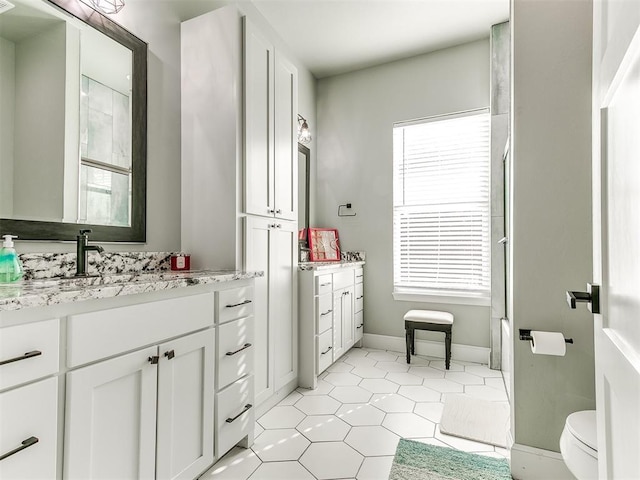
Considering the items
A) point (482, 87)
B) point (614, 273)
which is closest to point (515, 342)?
point (614, 273)

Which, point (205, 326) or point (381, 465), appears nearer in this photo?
point (205, 326)

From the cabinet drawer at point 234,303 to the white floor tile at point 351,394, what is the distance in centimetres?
106

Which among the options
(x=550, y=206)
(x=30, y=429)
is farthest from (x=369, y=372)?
(x=30, y=429)

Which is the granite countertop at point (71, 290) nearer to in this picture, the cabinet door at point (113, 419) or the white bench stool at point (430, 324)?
the cabinet door at point (113, 419)

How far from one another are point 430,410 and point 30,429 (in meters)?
2.10

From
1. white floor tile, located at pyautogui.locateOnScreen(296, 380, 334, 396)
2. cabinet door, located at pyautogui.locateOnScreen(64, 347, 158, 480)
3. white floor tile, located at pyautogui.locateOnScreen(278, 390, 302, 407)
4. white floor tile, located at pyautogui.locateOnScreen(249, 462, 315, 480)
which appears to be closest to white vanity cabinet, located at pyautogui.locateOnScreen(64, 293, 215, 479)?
cabinet door, located at pyautogui.locateOnScreen(64, 347, 158, 480)

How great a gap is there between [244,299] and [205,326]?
30cm

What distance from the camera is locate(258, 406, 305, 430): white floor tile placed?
2.04 metres

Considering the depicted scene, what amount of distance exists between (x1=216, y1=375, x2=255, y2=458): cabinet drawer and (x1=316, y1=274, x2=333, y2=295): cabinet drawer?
0.91m

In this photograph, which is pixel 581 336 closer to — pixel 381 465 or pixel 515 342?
pixel 515 342

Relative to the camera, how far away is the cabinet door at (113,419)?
998mm

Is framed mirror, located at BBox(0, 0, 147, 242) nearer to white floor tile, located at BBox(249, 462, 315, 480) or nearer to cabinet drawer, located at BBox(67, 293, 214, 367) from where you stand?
cabinet drawer, located at BBox(67, 293, 214, 367)

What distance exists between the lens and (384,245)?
3.54 metres

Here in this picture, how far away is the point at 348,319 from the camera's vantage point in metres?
3.20
